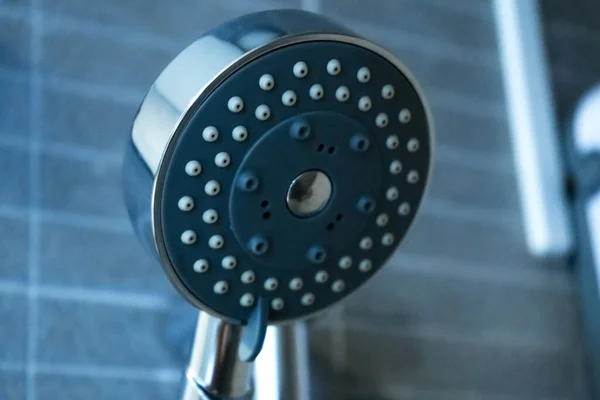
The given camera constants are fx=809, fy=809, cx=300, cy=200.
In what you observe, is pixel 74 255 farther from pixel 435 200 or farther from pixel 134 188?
pixel 435 200

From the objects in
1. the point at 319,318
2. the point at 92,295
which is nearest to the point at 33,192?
the point at 92,295

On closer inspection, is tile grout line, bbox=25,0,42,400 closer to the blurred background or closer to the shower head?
the blurred background

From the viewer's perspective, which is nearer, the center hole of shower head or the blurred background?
the center hole of shower head

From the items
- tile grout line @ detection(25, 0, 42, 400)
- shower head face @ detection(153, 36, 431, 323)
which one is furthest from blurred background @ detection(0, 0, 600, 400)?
shower head face @ detection(153, 36, 431, 323)

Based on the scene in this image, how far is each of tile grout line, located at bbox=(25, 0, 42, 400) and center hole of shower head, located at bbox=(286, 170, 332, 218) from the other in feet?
0.99

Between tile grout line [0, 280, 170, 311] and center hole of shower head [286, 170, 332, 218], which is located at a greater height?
center hole of shower head [286, 170, 332, 218]

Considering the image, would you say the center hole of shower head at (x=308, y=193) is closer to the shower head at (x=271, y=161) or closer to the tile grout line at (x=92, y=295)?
the shower head at (x=271, y=161)

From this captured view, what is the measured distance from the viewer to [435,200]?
906 millimetres

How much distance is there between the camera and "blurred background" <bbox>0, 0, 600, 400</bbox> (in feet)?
2.39

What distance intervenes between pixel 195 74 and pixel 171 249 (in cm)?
11

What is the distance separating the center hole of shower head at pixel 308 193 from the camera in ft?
1.78

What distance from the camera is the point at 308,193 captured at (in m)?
0.55

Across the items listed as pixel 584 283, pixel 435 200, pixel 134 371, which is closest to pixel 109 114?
pixel 134 371

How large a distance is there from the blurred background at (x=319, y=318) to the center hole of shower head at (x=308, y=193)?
24 cm
